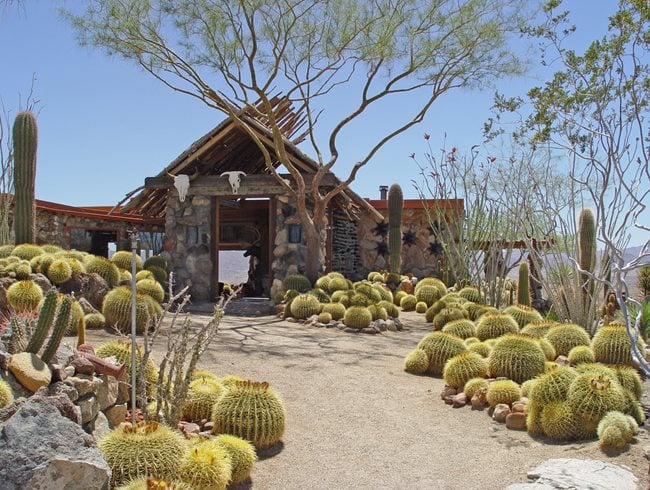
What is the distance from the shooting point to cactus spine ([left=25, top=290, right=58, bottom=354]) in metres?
4.55

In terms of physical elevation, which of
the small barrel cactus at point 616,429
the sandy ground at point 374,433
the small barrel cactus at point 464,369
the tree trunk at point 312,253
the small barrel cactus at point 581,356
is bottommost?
the sandy ground at point 374,433

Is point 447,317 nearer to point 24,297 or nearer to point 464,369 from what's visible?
point 464,369

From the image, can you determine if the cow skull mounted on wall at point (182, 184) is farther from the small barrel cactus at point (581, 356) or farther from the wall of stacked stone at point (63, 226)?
the small barrel cactus at point (581, 356)

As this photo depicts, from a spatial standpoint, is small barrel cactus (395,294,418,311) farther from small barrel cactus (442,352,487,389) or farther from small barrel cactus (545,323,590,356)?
small barrel cactus (442,352,487,389)

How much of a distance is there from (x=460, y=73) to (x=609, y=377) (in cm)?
1071

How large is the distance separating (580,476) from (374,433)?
1.94m

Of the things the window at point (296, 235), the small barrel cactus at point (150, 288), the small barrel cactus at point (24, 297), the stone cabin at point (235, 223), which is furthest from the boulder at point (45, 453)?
the window at point (296, 235)

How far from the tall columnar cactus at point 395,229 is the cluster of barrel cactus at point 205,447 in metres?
11.8

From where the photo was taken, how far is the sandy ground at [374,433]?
15.8 ft

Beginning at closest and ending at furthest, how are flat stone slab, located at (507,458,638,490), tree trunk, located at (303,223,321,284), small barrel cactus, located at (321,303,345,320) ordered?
flat stone slab, located at (507,458,638,490)
small barrel cactus, located at (321,303,345,320)
tree trunk, located at (303,223,321,284)

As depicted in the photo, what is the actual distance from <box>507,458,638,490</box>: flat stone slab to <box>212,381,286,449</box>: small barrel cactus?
6.38ft

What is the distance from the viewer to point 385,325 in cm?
1120

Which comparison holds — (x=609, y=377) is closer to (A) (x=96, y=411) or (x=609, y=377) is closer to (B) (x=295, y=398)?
(B) (x=295, y=398)

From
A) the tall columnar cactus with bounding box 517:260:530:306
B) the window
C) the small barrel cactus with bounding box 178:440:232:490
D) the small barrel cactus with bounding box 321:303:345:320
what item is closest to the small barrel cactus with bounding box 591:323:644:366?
the small barrel cactus with bounding box 178:440:232:490
